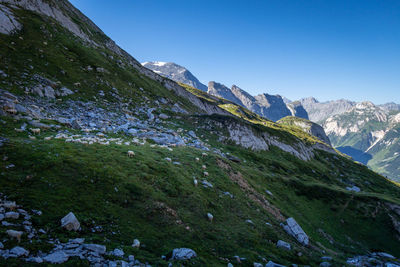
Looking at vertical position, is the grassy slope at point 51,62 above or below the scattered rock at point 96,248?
above

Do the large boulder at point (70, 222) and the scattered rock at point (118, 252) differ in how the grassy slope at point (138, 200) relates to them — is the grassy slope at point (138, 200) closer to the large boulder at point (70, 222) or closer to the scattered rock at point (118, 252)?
the large boulder at point (70, 222)

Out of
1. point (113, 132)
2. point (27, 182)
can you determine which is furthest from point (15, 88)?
point (27, 182)

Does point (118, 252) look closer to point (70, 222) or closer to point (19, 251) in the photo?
point (70, 222)

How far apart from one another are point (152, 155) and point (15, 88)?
24.3 m

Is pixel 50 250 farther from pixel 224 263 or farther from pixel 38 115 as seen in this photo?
pixel 38 115

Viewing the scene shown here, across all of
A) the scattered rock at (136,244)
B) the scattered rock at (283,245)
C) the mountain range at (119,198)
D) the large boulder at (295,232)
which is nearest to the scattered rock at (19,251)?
the mountain range at (119,198)

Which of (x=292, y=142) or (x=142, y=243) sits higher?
(x=292, y=142)

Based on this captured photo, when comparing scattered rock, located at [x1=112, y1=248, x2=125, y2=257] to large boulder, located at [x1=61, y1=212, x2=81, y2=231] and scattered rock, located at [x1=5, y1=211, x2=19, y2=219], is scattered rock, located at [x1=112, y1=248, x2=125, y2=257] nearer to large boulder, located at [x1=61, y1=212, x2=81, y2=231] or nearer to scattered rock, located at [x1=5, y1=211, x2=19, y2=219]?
large boulder, located at [x1=61, y1=212, x2=81, y2=231]

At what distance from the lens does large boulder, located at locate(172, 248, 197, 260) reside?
11.5 metres

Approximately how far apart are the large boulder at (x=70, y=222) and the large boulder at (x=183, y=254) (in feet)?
19.0

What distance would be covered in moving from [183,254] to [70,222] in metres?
6.71

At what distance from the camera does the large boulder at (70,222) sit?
396 inches

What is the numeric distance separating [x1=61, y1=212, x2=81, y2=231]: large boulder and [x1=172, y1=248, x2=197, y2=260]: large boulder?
5.80 metres

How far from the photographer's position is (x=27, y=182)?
11.9 metres
